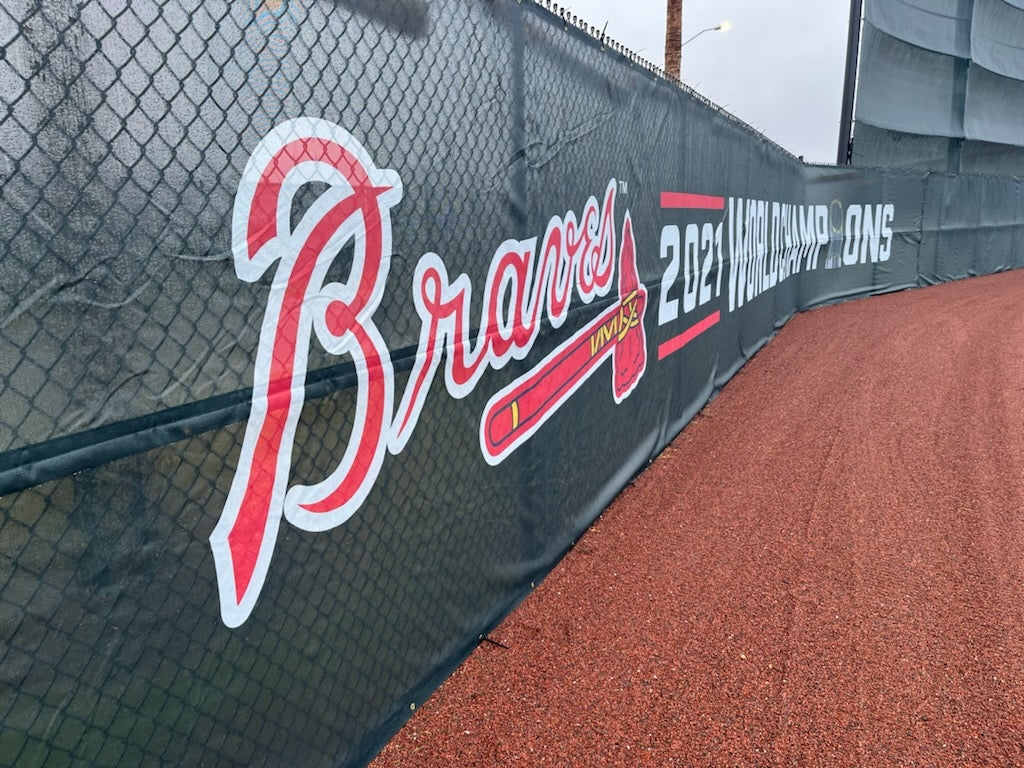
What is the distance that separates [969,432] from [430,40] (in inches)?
197

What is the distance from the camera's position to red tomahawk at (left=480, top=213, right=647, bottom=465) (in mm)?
3001

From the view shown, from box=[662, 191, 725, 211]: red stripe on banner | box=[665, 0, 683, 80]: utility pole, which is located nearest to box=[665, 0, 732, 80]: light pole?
box=[665, 0, 683, 80]: utility pole

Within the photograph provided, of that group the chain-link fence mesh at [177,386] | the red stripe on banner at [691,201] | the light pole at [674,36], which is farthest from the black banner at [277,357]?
the light pole at [674,36]

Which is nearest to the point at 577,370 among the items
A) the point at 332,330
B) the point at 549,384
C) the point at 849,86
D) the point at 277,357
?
the point at 549,384

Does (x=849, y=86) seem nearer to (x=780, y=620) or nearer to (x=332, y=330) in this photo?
(x=780, y=620)

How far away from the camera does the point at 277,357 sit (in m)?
1.88

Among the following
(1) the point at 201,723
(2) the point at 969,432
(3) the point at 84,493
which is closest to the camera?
(3) the point at 84,493

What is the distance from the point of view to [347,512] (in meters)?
2.17

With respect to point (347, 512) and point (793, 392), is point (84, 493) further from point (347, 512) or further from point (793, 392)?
point (793, 392)

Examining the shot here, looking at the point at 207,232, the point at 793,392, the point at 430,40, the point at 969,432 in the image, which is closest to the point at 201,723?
the point at 207,232

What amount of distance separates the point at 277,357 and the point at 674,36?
15.8 meters

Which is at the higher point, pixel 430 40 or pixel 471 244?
pixel 430 40

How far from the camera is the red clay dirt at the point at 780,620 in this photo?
243cm

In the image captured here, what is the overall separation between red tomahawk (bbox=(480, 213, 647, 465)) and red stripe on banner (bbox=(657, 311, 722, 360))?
0.45m
